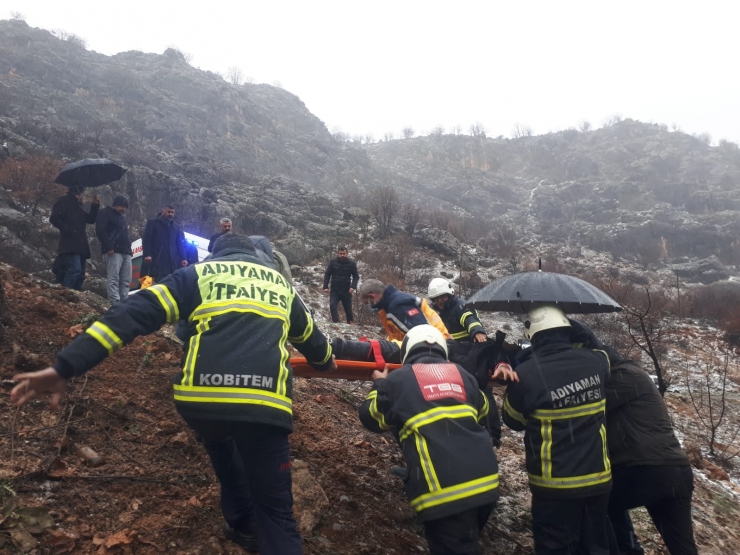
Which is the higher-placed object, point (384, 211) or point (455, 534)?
point (384, 211)

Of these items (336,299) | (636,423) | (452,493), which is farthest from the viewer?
(336,299)

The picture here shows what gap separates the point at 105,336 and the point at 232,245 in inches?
34.3

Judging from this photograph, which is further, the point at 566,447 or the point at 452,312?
the point at 452,312

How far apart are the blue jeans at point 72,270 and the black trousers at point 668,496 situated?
22.4 feet

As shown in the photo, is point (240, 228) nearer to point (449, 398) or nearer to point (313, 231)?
point (313, 231)

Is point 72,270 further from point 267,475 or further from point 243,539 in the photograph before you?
point 267,475

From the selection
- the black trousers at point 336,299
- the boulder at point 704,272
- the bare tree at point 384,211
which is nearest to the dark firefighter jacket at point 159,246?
the black trousers at point 336,299

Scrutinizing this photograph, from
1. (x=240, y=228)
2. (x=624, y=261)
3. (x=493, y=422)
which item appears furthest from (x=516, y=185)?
(x=493, y=422)

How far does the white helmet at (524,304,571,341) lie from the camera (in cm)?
277

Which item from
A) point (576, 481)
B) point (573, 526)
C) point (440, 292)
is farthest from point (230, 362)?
point (440, 292)

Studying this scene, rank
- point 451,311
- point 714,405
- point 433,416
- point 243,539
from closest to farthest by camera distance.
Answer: point 433,416 < point 243,539 < point 451,311 < point 714,405

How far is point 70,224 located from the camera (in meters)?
6.20

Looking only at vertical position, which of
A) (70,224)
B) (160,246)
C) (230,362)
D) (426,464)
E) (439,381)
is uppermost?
(70,224)

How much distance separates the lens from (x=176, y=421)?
11.9ft
